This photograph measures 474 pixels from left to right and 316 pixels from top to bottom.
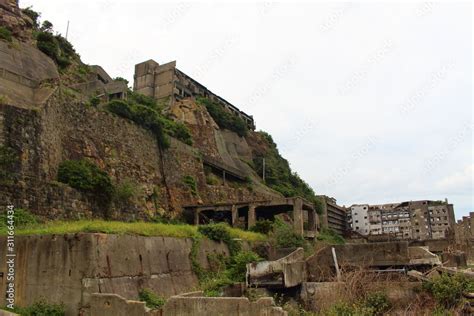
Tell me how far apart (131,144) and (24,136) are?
30.4 feet

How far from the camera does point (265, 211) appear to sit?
92.8 ft

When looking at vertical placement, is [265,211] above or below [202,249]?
above

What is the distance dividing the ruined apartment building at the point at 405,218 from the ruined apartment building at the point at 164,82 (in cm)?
4535

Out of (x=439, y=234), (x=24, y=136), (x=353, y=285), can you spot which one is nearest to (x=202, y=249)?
(x=353, y=285)

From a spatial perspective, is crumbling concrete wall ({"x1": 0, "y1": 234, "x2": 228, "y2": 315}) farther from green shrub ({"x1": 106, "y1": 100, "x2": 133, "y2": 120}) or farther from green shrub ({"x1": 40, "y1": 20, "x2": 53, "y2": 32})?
green shrub ({"x1": 40, "y1": 20, "x2": 53, "y2": 32})

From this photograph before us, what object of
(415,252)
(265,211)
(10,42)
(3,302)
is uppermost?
(10,42)

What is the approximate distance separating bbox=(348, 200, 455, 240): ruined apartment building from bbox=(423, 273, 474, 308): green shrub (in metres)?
68.2

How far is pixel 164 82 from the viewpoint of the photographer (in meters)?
51.0

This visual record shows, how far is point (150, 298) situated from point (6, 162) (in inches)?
332

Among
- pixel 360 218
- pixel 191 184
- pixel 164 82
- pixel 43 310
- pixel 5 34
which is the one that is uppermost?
pixel 164 82

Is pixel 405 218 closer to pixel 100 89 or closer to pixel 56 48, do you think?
pixel 100 89

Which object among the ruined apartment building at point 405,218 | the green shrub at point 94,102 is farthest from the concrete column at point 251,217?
the ruined apartment building at point 405,218

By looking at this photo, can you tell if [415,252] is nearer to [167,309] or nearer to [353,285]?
[353,285]

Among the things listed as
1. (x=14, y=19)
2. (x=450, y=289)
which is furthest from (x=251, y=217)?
(x=14, y=19)
